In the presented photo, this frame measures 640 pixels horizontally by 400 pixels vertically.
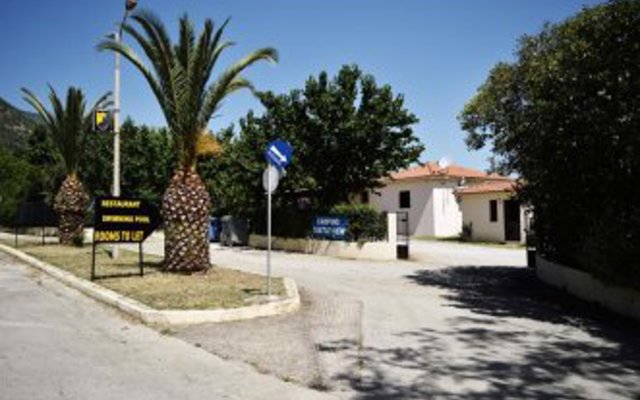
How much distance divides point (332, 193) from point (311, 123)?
9.47ft

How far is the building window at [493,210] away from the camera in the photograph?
113 ft

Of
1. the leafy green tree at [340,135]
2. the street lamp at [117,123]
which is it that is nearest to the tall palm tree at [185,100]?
the street lamp at [117,123]

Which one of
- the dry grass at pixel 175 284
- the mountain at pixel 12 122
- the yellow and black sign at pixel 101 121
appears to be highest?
the mountain at pixel 12 122

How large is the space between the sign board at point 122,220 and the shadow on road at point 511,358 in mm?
6779

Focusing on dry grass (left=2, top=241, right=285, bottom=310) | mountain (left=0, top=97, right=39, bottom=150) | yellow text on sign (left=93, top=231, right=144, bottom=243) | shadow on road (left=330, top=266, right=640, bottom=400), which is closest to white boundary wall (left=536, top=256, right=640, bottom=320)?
shadow on road (left=330, top=266, right=640, bottom=400)

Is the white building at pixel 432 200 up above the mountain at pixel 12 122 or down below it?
below

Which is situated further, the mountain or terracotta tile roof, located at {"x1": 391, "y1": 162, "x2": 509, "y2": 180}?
the mountain

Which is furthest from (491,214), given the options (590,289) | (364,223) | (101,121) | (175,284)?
(175,284)

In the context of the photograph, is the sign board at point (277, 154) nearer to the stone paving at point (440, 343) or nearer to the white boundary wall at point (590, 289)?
the stone paving at point (440, 343)

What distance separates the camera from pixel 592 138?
1113 cm

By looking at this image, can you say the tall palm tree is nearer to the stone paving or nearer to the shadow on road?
the stone paving

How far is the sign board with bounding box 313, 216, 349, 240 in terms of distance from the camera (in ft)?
73.7

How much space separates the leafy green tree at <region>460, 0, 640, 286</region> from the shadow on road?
4.50ft

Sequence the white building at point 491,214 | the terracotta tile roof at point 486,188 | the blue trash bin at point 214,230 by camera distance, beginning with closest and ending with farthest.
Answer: the blue trash bin at point 214,230
the white building at point 491,214
the terracotta tile roof at point 486,188
